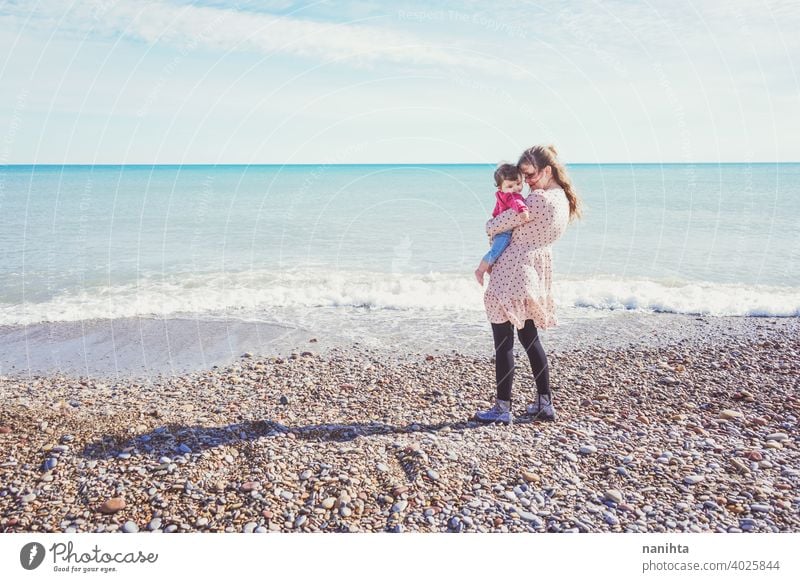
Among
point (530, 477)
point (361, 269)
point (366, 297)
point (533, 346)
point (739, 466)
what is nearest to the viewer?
point (530, 477)

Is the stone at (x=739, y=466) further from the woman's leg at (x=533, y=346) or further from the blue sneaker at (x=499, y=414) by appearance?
the blue sneaker at (x=499, y=414)

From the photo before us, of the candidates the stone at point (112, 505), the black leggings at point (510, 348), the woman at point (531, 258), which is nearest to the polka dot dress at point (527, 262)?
the woman at point (531, 258)

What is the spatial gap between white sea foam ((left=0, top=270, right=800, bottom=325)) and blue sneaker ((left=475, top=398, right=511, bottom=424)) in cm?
568

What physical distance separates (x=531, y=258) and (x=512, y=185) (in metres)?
0.67

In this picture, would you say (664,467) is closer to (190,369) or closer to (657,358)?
(657,358)

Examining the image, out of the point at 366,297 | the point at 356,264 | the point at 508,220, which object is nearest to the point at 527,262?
the point at 508,220

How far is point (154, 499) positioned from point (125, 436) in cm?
118

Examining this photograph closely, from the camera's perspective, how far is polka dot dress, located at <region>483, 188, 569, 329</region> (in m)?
Result: 4.74

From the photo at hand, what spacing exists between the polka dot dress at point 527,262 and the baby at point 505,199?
0.21 feet

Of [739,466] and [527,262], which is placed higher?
[527,262]

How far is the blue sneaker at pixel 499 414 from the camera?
5.38 metres

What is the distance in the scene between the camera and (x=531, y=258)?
493 cm

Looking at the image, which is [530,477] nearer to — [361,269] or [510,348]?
[510,348]
